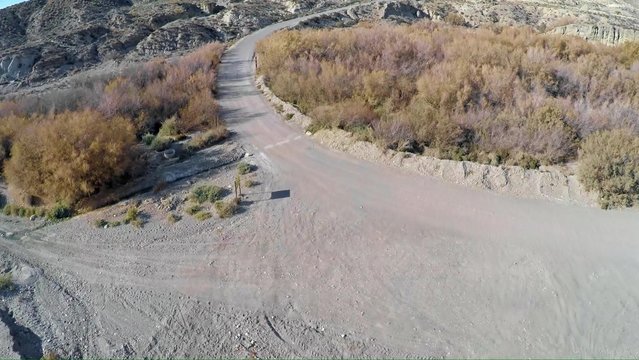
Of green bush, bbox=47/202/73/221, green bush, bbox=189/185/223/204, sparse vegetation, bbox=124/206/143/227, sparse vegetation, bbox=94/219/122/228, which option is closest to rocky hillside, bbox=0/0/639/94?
green bush, bbox=47/202/73/221

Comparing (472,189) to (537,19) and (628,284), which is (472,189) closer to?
(628,284)

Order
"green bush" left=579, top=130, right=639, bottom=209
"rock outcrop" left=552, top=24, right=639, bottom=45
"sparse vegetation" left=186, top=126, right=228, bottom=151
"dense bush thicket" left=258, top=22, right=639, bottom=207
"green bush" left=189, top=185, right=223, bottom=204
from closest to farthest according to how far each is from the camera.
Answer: "green bush" left=579, top=130, right=639, bottom=209
"green bush" left=189, top=185, right=223, bottom=204
"dense bush thicket" left=258, top=22, right=639, bottom=207
"sparse vegetation" left=186, top=126, right=228, bottom=151
"rock outcrop" left=552, top=24, right=639, bottom=45

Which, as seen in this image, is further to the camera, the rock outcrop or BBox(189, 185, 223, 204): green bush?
the rock outcrop

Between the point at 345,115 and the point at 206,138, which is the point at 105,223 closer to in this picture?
the point at 206,138

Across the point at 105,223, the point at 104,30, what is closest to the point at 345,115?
the point at 105,223

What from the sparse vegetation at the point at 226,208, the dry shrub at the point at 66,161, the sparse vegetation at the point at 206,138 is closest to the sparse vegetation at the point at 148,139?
the sparse vegetation at the point at 206,138

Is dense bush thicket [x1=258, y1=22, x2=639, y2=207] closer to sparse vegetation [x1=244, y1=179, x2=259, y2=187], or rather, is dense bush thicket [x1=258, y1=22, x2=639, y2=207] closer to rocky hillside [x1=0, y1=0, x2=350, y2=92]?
sparse vegetation [x1=244, y1=179, x2=259, y2=187]
